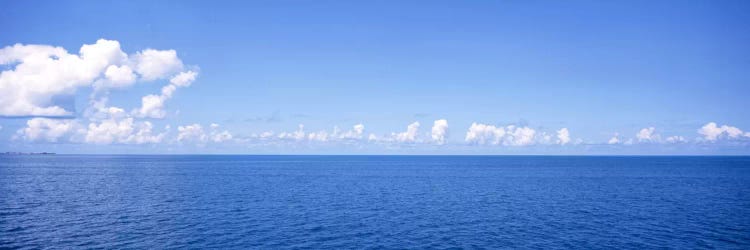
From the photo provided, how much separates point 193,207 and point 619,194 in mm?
78975

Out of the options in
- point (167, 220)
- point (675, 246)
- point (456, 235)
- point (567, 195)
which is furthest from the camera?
point (567, 195)

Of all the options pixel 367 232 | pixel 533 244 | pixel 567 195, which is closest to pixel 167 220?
pixel 367 232

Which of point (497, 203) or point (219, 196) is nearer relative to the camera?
point (497, 203)

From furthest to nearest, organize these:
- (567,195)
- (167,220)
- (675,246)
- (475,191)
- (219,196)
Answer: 1. (475,191)
2. (567,195)
3. (219,196)
4. (167,220)
5. (675,246)

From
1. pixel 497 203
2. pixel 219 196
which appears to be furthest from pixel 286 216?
pixel 497 203

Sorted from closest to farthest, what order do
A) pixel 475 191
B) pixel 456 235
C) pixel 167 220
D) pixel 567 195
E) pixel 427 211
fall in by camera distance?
pixel 456 235
pixel 167 220
pixel 427 211
pixel 567 195
pixel 475 191

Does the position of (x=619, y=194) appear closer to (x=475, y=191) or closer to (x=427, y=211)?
(x=475, y=191)

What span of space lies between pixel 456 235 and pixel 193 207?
39822mm

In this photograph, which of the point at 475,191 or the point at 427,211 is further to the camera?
the point at 475,191

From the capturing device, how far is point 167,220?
185 ft

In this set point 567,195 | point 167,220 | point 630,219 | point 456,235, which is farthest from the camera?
point 567,195

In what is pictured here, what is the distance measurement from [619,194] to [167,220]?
81926mm

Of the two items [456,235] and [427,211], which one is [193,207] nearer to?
[427,211]

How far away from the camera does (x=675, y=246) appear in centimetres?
4528
